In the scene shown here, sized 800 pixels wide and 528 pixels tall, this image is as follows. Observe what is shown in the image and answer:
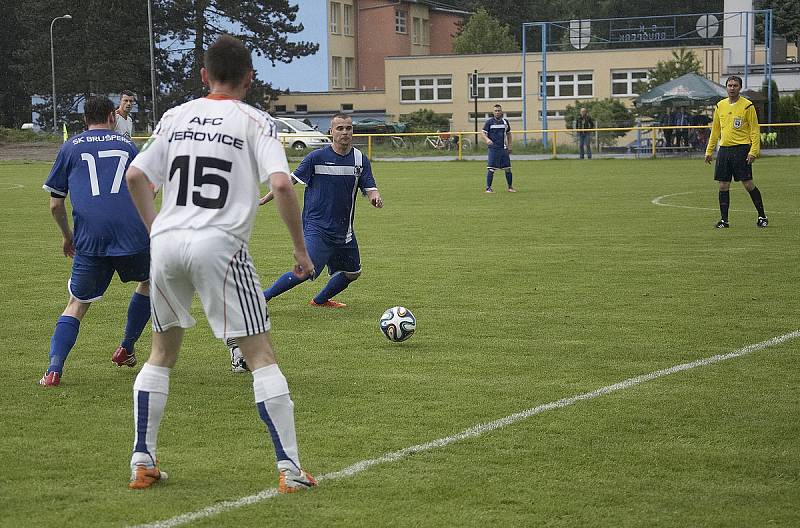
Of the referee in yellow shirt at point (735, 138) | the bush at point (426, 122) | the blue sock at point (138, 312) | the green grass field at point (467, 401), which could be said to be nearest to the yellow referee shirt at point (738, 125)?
the referee in yellow shirt at point (735, 138)

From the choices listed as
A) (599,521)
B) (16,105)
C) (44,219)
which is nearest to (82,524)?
(599,521)

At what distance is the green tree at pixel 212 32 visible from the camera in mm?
61594

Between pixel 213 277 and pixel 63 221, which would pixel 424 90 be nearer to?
pixel 63 221

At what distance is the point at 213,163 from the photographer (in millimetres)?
4648

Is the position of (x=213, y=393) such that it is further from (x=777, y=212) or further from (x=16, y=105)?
(x=16, y=105)

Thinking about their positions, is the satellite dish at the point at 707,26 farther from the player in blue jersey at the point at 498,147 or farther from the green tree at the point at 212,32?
the green tree at the point at 212,32

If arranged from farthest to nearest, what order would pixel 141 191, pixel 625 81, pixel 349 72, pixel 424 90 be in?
pixel 349 72 → pixel 424 90 → pixel 625 81 → pixel 141 191

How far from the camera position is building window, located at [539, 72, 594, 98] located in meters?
64.9

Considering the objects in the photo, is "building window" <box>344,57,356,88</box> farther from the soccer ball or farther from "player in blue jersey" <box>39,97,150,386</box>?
"player in blue jersey" <box>39,97,150,386</box>

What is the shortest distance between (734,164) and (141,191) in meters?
12.6

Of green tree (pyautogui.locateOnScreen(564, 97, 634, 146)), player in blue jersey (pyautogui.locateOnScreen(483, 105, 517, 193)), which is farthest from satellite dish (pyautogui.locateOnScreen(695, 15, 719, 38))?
player in blue jersey (pyautogui.locateOnScreen(483, 105, 517, 193))

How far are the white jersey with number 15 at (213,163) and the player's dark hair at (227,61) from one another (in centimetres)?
10

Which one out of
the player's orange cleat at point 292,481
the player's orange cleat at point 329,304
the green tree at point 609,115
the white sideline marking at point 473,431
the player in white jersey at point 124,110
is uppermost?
the green tree at point 609,115

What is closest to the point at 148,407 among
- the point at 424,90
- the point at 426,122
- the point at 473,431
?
the point at 473,431
